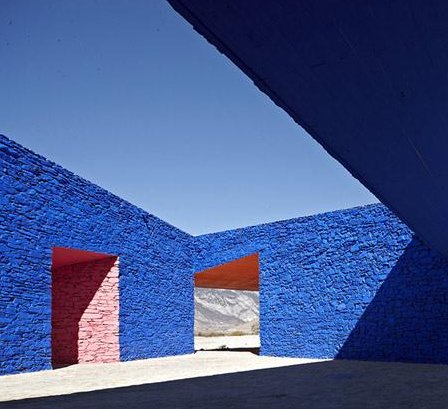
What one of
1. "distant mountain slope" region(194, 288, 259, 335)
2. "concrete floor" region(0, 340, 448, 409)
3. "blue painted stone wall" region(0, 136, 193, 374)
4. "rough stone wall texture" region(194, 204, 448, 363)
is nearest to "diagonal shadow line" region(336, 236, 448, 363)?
"rough stone wall texture" region(194, 204, 448, 363)

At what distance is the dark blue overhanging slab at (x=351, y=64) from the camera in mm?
2795

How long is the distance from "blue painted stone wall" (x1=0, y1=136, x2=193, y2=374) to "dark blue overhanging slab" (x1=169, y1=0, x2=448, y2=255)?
8.41 meters

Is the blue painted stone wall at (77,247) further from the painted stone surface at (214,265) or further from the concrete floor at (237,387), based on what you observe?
the concrete floor at (237,387)

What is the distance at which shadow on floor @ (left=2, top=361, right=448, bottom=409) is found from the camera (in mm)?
6586

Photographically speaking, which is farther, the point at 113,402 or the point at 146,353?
the point at 146,353

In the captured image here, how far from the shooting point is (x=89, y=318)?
1482cm

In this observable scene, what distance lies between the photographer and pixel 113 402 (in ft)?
22.8

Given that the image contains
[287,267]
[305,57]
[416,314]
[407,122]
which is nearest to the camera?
[305,57]

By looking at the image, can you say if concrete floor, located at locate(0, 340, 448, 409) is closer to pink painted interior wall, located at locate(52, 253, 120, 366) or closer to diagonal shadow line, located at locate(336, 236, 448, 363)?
diagonal shadow line, located at locate(336, 236, 448, 363)

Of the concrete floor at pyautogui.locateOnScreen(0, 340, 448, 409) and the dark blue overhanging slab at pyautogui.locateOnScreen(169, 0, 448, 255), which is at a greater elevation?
the dark blue overhanging slab at pyautogui.locateOnScreen(169, 0, 448, 255)

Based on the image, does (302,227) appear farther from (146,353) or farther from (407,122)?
(407,122)

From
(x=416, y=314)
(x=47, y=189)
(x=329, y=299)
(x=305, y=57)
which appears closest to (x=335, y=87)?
(x=305, y=57)

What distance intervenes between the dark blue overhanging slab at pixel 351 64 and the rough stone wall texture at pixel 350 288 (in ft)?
28.7

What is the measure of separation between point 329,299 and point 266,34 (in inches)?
511
